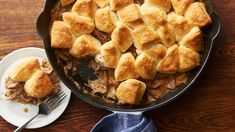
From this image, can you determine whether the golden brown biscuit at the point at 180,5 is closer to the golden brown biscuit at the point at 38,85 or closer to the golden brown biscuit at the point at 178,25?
the golden brown biscuit at the point at 178,25

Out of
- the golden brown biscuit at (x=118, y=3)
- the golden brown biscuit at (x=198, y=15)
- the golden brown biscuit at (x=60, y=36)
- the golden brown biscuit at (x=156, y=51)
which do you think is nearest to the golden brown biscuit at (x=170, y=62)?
the golden brown biscuit at (x=156, y=51)

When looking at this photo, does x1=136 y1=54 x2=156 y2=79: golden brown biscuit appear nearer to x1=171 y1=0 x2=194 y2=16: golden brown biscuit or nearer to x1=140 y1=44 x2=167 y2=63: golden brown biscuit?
x1=140 y1=44 x2=167 y2=63: golden brown biscuit

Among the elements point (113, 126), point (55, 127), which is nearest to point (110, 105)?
point (113, 126)

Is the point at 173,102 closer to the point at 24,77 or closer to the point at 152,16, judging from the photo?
the point at 152,16

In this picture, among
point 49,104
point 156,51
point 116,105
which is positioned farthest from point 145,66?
point 49,104

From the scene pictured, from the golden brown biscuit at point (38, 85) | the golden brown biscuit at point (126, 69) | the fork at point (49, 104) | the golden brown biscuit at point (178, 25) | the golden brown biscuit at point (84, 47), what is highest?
the golden brown biscuit at point (178, 25)
